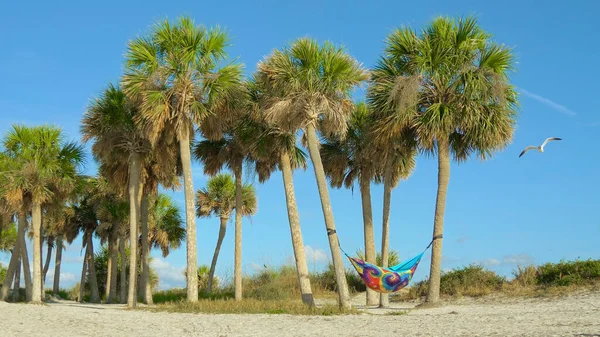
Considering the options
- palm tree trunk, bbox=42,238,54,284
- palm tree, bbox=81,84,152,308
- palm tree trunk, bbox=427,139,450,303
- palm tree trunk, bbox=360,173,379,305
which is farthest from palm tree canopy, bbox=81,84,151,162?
palm tree trunk, bbox=42,238,54,284

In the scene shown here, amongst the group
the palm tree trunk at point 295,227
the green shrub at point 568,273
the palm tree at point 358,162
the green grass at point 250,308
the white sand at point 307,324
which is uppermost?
the palm tree at point 358,162

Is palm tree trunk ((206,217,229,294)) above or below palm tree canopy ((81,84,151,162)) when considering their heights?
below

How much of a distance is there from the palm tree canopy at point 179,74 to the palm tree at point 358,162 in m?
4.72

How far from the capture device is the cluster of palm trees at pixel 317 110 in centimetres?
1930

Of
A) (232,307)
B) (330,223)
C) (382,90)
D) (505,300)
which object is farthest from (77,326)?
(505,300)

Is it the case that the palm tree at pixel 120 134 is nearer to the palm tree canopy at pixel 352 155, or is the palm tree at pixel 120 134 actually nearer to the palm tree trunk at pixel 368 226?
the palm tree canopy at pixel 352 155

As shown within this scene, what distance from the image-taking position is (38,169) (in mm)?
25703

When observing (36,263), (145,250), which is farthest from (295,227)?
(36,263)

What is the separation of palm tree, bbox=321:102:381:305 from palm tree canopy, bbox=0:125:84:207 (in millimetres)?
10756

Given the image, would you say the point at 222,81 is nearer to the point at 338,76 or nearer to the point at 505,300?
the point at 338,76

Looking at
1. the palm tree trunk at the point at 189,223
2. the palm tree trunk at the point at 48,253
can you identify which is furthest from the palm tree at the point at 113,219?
the palm tree trunk at the point at 189,223

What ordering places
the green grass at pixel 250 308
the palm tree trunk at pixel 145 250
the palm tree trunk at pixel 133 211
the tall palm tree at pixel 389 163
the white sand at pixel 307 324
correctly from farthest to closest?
the palm tree trunk at pixel 145 250, the palm tree trunk at pixel 133 211, the tall palm tree at pixel 389 163, the green grass at pixel 250 308, the white sand at pixel 307 324

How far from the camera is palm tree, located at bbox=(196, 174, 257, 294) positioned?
111 ft

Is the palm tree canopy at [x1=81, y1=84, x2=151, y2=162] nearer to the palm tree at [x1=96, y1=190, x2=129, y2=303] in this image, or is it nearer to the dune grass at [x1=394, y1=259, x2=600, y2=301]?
the palm tree at [x1=96, y1=190, x2=129, y2=303]
